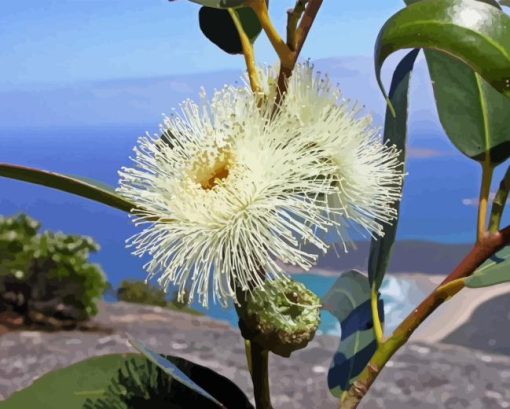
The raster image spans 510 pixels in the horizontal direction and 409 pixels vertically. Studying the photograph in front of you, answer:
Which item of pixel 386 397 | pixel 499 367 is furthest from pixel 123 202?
pixel 499 367

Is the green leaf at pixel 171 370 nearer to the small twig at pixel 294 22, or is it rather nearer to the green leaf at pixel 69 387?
the green leaf at pixel 69 387

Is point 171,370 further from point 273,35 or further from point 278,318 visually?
point 273,35

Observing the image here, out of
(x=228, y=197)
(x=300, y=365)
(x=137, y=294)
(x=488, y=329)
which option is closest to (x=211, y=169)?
(x=228, y=197)

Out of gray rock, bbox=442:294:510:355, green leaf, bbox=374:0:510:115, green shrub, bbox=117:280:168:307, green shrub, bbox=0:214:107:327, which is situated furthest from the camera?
green shrub, bbox=117:280:168:307

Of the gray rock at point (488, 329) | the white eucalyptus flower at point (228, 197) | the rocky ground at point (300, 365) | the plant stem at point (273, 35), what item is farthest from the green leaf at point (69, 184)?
the gray rock at point (488, 329)

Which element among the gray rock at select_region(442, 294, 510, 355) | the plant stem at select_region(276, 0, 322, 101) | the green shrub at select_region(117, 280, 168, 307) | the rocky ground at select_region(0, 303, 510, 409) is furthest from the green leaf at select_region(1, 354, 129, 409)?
the green shrub at select_region(117, 280, 168, 307)

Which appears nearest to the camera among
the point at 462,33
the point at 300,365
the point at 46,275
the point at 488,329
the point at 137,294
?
the point at 462,33

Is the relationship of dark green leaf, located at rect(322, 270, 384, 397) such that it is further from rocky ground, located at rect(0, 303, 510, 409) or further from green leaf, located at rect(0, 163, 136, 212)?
rocky ground, located at rect(0, 303, 510, 409)
